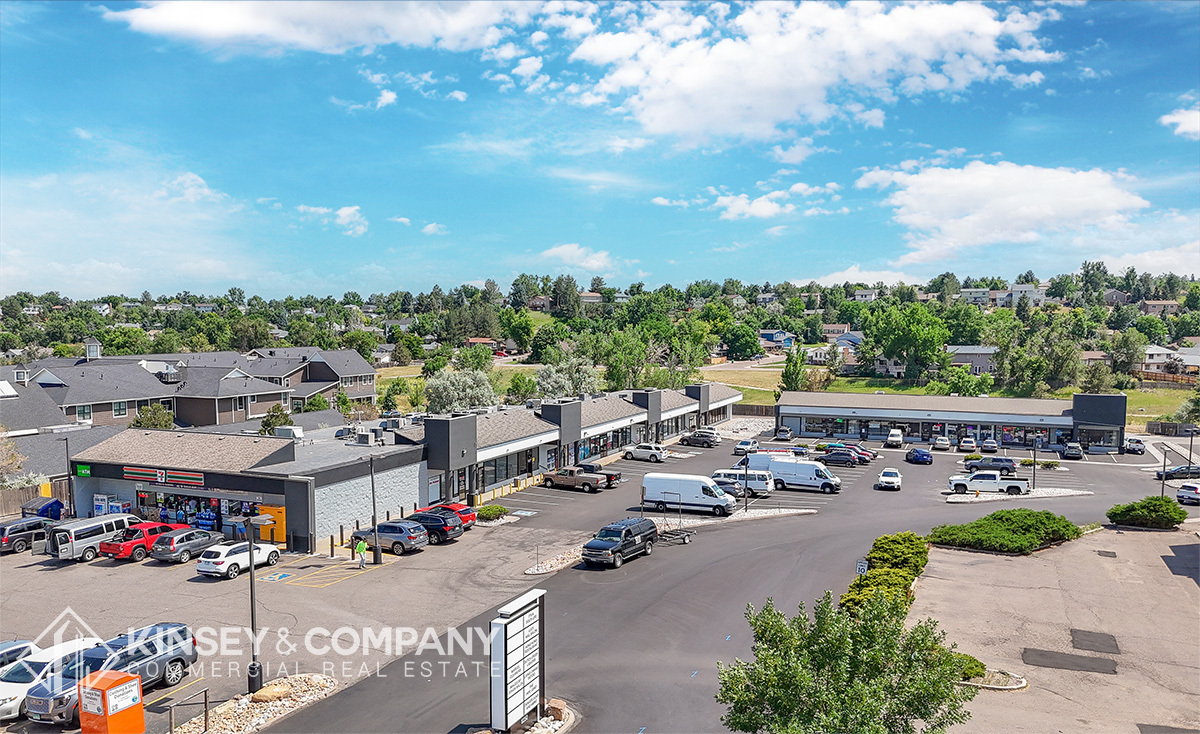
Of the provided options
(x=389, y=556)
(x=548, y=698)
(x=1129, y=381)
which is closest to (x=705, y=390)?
(x=389, y=556)

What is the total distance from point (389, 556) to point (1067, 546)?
32824 mm

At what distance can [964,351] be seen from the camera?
479 feet

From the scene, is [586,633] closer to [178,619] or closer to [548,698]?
[548,698]

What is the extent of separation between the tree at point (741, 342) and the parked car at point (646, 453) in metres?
122

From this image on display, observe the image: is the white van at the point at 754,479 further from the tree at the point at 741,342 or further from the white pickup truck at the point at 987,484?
the tree at the point at 741,342

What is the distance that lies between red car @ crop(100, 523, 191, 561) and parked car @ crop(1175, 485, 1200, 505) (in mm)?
58959

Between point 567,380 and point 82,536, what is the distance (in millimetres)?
55289

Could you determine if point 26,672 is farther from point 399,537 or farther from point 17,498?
point 17,498

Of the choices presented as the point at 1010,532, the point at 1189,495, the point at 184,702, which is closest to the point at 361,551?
the point at 184,702

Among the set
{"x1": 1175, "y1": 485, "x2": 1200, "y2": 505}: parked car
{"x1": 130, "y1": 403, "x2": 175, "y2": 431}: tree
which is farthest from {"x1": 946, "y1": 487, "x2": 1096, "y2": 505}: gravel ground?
{"x1": 130, "y1": 403, "x2": 175, "y2": 431}: tree

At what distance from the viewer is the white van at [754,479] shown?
48.7m

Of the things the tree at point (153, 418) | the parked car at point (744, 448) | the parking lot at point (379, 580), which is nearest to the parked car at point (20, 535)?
the parking lot at point (379, 580)

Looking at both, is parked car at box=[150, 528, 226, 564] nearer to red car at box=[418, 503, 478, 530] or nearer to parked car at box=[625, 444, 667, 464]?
red car at box=[418, 503, 478, 530]

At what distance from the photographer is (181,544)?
33.7 meters
